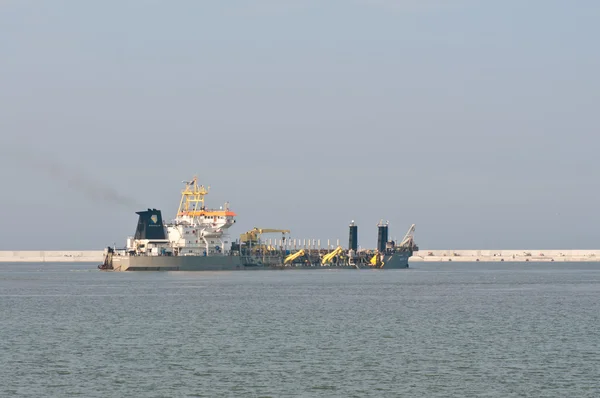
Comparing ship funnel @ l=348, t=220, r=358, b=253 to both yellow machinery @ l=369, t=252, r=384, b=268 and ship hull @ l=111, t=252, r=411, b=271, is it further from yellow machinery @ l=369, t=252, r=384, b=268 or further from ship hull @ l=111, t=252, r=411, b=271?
ship hull @ l=111, t=252, r=411, b=271

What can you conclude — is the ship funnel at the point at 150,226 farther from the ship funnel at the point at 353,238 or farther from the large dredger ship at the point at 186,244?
the ship funnel at the point at 353,238

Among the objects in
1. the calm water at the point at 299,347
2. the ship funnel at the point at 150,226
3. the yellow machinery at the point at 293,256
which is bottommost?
the calm water at the point at 299,347

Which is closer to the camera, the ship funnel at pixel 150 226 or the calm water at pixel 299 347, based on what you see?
the calm water at pixel 299 347

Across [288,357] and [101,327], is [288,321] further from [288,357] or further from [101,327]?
[288,357]

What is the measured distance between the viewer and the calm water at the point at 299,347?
33.9 meters

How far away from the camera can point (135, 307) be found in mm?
68438

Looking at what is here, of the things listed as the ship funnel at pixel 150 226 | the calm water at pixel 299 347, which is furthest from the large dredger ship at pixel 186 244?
the calm water at pixel 299 347

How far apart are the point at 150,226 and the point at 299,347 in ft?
296

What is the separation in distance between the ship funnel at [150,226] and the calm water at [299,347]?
180ft

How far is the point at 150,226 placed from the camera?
132m

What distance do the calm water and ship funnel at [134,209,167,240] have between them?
54996 mm

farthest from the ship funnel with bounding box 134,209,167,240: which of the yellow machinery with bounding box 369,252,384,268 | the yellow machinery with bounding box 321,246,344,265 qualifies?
the yellow machinery with bounding box 369,252,384,268

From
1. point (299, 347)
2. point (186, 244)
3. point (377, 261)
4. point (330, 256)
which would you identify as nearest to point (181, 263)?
point (186, 244)

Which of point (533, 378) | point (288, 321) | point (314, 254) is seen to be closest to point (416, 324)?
point (288, 321)
